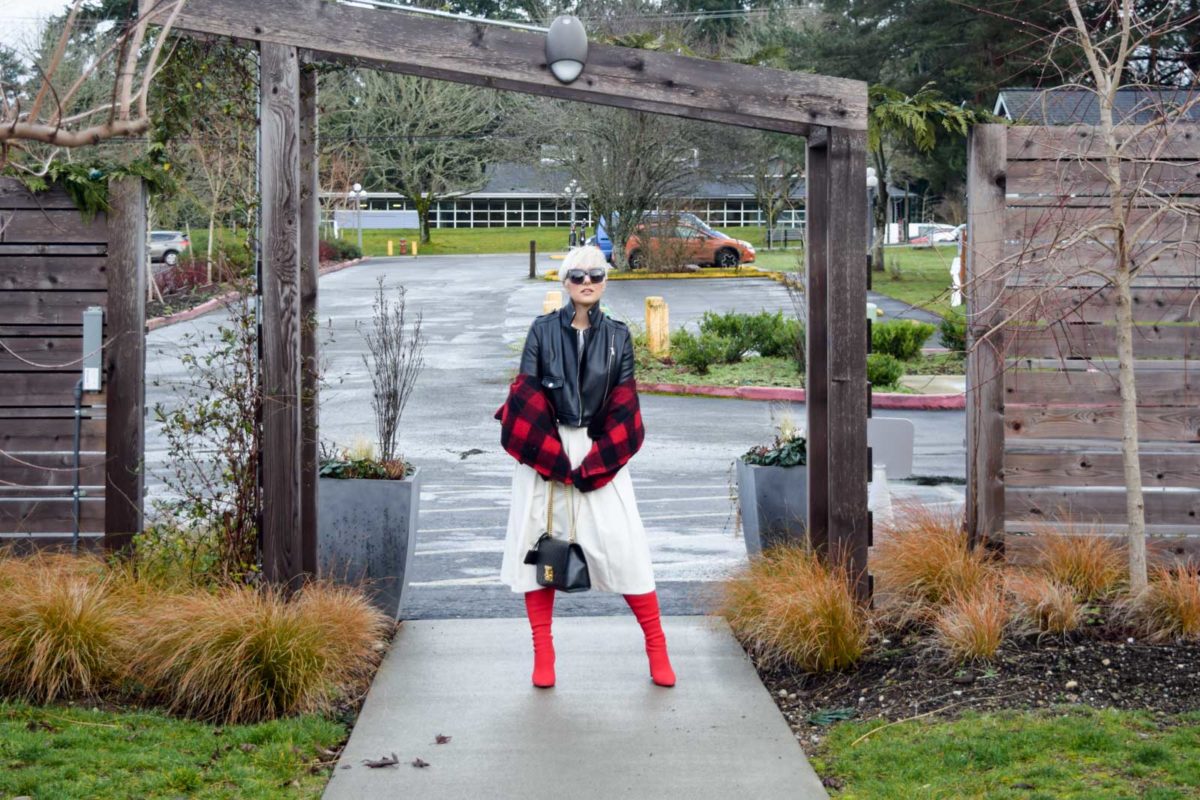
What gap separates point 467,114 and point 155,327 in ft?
108

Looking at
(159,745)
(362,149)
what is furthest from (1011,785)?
(362,149)

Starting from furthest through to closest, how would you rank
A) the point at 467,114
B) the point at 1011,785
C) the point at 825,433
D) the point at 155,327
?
1. the point at 467,114
2. the point at 155,327
3. the point at 825,433
4. the point at 1011,785

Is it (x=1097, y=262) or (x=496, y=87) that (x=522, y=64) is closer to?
(x=496, y=87)

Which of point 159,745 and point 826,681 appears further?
point 826,681

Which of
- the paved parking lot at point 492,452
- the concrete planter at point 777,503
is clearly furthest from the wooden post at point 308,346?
the concrete planter at point 777,503

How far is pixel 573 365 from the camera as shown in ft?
20.4

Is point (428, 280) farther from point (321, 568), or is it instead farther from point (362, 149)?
point (321, 568)

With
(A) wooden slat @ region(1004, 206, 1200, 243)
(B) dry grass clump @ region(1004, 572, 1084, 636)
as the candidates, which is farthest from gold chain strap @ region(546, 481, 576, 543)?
(A) wooden slat @ region(1004, 206, 1200, 243)

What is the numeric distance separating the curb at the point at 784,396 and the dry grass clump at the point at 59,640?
42.9 ft

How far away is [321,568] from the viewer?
24.1 ft

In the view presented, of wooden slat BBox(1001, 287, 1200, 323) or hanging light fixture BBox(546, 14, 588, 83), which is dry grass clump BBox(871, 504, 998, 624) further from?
hanging light fixture BBox(546, 14, 588, 83)

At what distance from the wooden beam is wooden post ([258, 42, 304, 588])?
19cm

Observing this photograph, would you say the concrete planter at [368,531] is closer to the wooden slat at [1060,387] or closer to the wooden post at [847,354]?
the wooden post at [847,354]

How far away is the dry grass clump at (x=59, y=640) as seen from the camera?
6.00 meters
